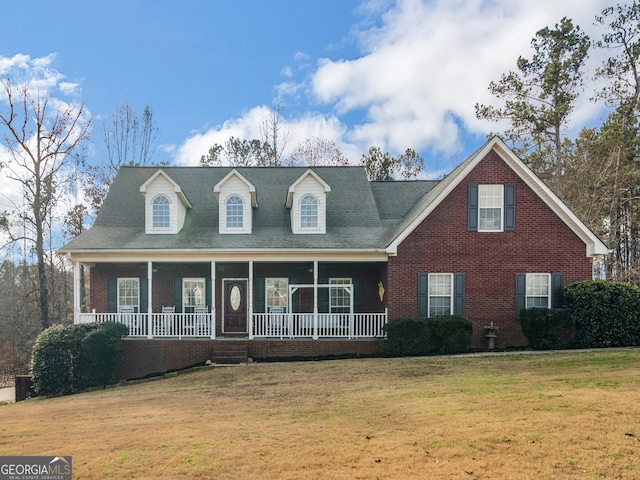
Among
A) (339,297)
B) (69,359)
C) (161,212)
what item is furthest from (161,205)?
(339,297)

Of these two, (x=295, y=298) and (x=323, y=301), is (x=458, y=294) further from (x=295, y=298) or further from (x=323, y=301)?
(x=295, y=298)

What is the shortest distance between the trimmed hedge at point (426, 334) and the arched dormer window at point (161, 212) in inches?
354

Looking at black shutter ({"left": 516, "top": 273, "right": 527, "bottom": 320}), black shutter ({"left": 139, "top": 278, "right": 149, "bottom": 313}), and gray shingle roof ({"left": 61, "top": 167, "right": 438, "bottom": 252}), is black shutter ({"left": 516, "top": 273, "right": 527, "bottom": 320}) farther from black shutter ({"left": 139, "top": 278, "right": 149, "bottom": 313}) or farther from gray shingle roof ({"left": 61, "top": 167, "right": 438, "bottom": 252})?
black shutter ({"left": 139, "top": 278, "right": 149, "bottom": 313})

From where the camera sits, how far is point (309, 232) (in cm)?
1708

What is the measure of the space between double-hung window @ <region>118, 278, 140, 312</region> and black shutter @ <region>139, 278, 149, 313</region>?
0.58ft

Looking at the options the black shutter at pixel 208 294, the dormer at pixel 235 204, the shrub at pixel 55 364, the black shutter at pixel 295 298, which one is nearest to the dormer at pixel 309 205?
the dormer at pixel 235 204

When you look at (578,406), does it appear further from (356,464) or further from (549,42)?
(549,42)

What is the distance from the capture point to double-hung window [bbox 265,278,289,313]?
17.5 meters

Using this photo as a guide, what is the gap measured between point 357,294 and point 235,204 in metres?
5.72

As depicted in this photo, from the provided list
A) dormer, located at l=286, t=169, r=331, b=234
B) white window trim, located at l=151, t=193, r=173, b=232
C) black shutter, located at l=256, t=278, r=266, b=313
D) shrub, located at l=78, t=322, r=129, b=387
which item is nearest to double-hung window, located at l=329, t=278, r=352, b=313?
dormer, located at l=286, t=169, r=331, b=234

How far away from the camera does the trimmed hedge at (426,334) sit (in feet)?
47.5

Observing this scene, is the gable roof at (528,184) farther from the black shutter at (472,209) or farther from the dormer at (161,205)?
the dormer at (161,205)

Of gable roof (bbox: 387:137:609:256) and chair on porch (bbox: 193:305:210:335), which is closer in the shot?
gable roof (bbox: 387:137:609:256)

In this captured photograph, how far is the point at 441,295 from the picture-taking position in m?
15.4
